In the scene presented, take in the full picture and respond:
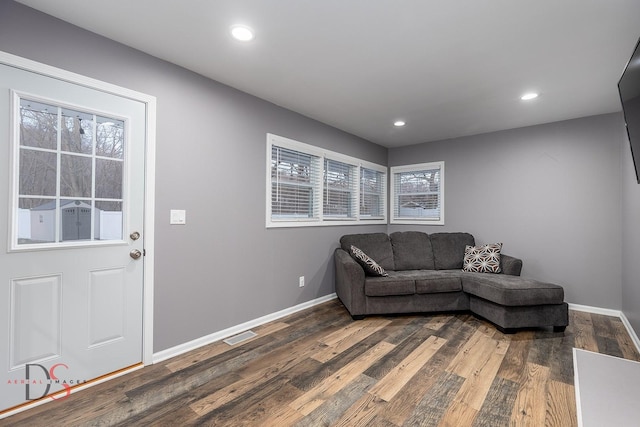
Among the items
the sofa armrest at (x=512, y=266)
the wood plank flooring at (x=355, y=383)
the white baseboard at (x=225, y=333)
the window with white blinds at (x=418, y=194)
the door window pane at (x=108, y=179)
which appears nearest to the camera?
the wood plank flooring at (x=355, y=383)

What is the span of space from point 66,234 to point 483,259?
14.4 feet

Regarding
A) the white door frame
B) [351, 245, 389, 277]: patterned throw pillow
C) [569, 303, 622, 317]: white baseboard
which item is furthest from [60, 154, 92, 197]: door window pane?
[569, 303, 622, 317]: white baseboard

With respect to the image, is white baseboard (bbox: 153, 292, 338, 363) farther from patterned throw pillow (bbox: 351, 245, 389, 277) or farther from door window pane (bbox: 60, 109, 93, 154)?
door window pane (bbox: 60, 109, 93, 154)

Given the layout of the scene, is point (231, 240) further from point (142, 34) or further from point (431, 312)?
point (431, 312)

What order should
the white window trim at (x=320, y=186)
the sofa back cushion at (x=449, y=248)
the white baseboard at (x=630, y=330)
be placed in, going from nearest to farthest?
the white baseboard at (x=630, y=330) < the white window trim at (x=320, y=186) < the sofa back cushion at (x=449, y=248)

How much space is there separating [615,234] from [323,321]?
3.62 metres

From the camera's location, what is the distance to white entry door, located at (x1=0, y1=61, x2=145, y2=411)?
173 cm

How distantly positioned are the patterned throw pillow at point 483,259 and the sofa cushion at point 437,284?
0.59 m

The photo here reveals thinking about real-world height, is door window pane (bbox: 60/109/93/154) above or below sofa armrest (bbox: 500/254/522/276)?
above

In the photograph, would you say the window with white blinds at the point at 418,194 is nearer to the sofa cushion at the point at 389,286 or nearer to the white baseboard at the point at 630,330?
the sofa cushion at the point at 389,286

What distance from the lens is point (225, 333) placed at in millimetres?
2807

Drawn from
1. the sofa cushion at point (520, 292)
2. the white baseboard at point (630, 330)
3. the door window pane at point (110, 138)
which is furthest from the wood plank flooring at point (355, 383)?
the door window pane at point (110, 138)

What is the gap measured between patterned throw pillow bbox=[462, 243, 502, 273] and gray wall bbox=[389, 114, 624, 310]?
38cm

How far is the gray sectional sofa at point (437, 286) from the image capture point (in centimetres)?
292
